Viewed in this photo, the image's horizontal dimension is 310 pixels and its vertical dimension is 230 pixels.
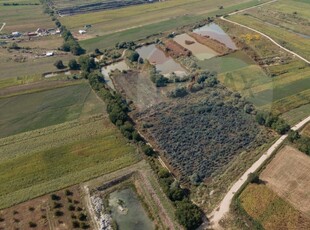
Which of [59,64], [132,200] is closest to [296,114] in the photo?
[132,200]

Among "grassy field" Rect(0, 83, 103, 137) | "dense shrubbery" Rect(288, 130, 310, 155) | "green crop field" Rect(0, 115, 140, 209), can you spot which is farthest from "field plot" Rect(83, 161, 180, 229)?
"dense shrubbery" Rect(288, 130, 310, 155)

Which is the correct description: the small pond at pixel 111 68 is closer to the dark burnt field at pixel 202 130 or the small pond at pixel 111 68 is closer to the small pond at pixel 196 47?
the dark burnt field at pixel 202 130

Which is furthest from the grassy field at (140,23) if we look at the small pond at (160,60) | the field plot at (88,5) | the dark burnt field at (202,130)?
the dark burnt field at (202,130)

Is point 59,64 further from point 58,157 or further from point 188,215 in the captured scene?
point 188,215

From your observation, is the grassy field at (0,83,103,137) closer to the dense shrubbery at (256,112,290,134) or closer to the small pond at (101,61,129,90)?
the small pond at (101,61,129,90)

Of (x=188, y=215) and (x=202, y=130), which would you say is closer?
(x=188, y=215)

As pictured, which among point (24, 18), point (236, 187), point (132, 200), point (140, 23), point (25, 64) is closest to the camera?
point (132, 200)
